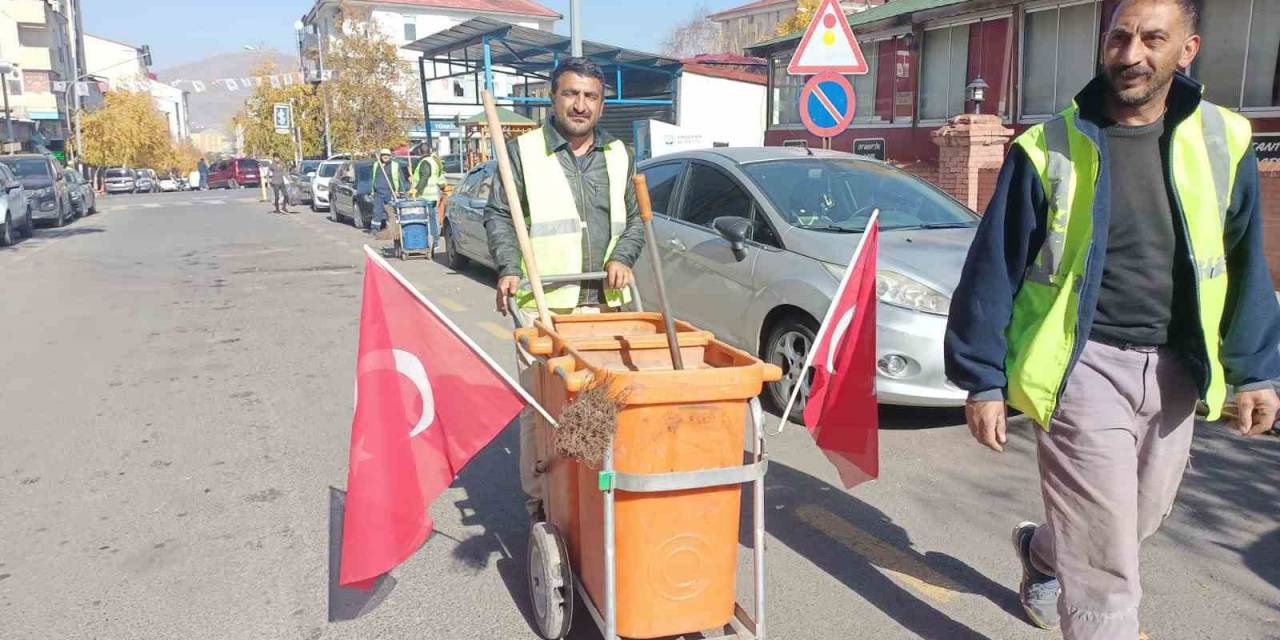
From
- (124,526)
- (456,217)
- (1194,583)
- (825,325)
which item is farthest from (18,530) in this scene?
(456,217)

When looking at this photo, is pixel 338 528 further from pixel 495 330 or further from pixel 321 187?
pixel 321 187

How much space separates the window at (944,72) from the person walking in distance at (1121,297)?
49.7ft

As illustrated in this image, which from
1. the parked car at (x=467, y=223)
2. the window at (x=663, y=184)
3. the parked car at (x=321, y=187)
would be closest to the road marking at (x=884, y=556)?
the window at (x=663, y=184)

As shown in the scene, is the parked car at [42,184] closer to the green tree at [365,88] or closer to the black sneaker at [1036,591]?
the green tree at [365,88]

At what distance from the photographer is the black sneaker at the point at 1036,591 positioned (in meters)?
3.26

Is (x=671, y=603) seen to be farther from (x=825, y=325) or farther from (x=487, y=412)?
(x=825, y=325)

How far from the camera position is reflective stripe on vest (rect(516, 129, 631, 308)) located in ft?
12.3

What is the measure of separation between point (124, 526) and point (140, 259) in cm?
1259

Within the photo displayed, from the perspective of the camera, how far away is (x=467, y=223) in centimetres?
1235

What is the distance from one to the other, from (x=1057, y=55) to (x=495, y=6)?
198 feet

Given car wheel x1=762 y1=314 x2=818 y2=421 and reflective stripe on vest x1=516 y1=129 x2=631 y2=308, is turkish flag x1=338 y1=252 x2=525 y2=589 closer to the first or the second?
reflective stripe on vest x1=516 y1=129 x2=631 y2=308

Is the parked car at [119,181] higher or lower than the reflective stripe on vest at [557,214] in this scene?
lower

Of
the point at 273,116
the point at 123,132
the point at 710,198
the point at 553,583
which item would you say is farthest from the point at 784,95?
the point at 123,132

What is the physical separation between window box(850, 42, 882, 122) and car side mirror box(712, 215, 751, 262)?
45.7 feet
